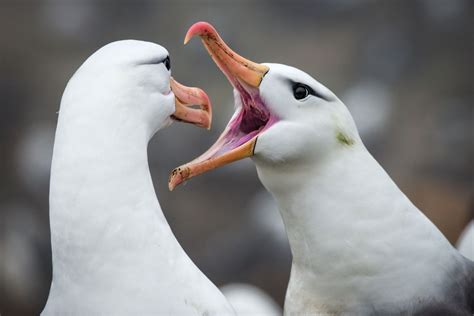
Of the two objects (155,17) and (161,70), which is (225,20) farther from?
(161,70)

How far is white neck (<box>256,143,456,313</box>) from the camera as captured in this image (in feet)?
7.47

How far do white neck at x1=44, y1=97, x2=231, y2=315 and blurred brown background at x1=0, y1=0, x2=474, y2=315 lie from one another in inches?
224

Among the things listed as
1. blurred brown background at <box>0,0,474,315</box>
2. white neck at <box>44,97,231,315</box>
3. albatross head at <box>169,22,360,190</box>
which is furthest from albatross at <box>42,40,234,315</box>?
blurred brown background at <box>0,0,474,315</box>

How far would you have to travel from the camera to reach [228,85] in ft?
30.8

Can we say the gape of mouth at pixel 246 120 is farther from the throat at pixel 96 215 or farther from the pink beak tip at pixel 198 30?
the throat at pixel 96 215

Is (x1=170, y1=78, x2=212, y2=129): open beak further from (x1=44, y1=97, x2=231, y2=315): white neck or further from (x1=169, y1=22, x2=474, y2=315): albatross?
(x1=44, y1=97, x2=231, y2=315): white neck

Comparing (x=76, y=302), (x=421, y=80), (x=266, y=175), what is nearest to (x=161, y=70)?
(x=266, y=175)

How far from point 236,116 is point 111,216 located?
1.68 ft

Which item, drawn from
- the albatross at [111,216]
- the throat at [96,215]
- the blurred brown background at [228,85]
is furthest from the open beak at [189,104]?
the blurred brown background at [228,85]

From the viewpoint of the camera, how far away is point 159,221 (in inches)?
83.6

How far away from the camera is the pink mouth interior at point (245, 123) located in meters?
2.29

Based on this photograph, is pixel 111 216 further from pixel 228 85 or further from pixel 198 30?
pixel 228 85

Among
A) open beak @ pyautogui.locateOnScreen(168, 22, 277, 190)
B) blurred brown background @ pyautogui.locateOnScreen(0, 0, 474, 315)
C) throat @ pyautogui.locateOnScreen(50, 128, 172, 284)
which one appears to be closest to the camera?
throat @ pyautogui.locateOnScreen(50, 128, 172, 284)

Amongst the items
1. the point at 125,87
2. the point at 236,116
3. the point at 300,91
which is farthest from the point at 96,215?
the point at 300,91
